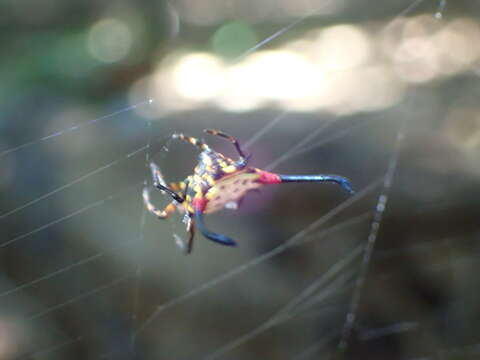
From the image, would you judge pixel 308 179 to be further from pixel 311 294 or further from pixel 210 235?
pixel 311 294

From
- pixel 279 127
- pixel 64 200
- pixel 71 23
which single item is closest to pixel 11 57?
pixel 71 23

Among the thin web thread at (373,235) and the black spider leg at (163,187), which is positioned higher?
the black spider leg at (163,187)

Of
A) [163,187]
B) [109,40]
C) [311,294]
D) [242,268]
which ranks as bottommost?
[311,294]

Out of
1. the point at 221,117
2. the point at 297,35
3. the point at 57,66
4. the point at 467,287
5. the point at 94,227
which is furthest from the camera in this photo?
the point at 297,35

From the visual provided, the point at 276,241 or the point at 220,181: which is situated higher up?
the point at 220,181

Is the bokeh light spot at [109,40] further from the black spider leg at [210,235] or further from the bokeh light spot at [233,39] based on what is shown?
the black spider leg at [210,235]

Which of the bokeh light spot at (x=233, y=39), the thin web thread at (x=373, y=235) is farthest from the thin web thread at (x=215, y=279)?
the bokeh light spot at (x=233, y=39)

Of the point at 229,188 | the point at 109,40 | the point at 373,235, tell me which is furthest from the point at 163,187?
the point at 109,40

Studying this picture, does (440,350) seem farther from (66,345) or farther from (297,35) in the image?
(297,35)
